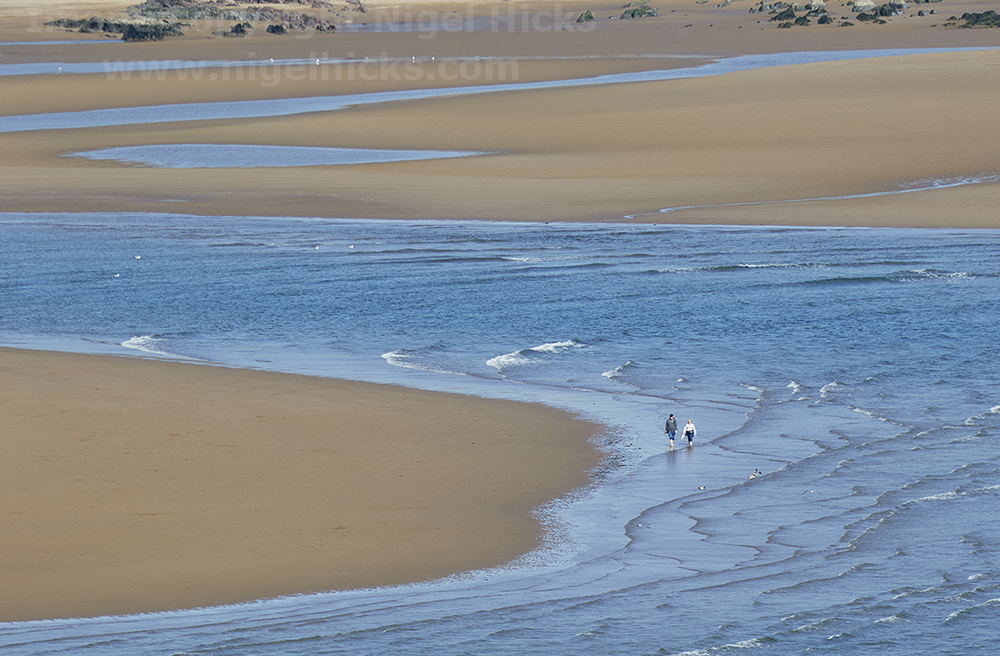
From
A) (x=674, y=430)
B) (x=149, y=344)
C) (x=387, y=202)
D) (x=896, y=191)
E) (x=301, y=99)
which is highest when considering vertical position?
(x=301, y=99)

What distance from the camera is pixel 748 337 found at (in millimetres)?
19859

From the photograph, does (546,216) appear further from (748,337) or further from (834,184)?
(748,337)

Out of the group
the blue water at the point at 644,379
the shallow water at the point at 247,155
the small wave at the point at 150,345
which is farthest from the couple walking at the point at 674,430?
the shallow water at the point at 247,155

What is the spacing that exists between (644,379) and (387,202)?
49.6 ft

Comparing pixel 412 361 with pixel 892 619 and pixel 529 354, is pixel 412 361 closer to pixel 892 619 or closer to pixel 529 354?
pixel 529 354

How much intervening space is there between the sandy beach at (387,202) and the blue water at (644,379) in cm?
85

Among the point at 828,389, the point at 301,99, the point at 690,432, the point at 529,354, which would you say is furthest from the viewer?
the point at 301,99

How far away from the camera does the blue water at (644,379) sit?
9516 millimetres

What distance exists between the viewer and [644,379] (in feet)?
58.9

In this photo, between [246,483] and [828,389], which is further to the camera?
[828,389]

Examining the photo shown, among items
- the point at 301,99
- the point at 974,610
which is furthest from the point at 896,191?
the point at 301,99

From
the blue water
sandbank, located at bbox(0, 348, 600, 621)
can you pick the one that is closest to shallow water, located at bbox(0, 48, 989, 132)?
the blue water

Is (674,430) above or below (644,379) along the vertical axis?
above

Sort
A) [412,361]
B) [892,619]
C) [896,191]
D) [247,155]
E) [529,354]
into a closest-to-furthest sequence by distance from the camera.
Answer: [892,619], [412,361], [529,354], [896,191], [247,155]
